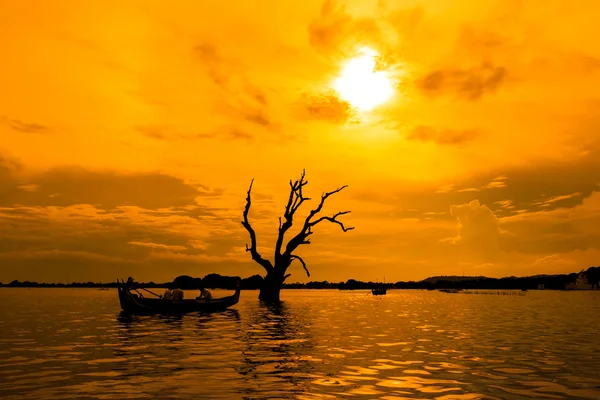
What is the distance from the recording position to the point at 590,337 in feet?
95.4

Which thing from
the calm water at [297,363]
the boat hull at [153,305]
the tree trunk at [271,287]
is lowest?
the calm water at [297,363]

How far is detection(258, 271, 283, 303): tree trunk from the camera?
6150 centimetres

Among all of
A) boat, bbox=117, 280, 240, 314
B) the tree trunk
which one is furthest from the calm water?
the tree trunk

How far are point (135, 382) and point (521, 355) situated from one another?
562 inches

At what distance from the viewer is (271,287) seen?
6256 centimetres

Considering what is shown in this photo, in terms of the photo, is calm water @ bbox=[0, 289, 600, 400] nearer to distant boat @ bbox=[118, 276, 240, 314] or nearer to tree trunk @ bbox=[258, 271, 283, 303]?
distant boat @ bbox=[118, 276, 240, 314]

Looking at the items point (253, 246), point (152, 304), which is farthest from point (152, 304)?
point (253, 246)

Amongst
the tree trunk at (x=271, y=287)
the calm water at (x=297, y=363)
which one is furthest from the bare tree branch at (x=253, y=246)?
the calm water at (x=297, y=363)

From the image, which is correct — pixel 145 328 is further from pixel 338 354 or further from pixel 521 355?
pixel 521 355

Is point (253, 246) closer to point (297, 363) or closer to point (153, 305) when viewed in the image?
point (153, 305)

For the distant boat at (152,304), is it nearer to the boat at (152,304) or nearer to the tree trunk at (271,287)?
the boat at (152,304)

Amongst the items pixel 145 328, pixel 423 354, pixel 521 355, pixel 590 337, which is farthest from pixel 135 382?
pixel 590 337

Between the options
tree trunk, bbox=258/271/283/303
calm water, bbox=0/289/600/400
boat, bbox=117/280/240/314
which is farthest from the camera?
tree trunk, bbox=258/271/283/303

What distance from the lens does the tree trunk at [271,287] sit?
6150cm
